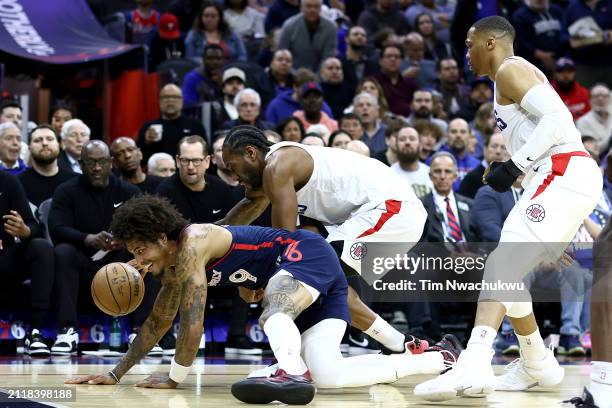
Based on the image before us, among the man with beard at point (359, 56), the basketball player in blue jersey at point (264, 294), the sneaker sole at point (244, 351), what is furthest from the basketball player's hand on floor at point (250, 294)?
the man with beard at point (359, 56)

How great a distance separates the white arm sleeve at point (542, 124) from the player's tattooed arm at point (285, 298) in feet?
4.41

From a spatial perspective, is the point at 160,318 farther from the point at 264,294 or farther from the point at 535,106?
the point at 535,106

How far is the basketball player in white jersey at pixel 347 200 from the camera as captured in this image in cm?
658

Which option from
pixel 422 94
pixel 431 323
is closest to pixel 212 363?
pixel 431 323

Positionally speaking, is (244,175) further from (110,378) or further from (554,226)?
(554,226)

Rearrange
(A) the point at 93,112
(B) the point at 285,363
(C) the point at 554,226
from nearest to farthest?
(B) the point at 285,363, (C) the point at 554,226, (A) the point at 93,112

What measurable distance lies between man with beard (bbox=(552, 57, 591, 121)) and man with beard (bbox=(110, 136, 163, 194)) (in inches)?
244

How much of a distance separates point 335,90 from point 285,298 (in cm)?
814

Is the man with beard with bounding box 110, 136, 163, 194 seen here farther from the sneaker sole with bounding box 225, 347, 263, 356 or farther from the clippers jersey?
the clippers jersey

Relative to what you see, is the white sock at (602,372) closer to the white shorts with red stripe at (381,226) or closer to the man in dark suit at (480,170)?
the white shorts with red stripe at (381,226)

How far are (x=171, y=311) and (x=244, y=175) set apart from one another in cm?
97

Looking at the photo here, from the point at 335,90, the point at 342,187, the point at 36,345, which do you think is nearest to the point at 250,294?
the point at 342,187

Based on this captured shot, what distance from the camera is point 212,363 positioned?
339 inches

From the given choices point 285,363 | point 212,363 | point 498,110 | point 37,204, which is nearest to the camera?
point 285,363
